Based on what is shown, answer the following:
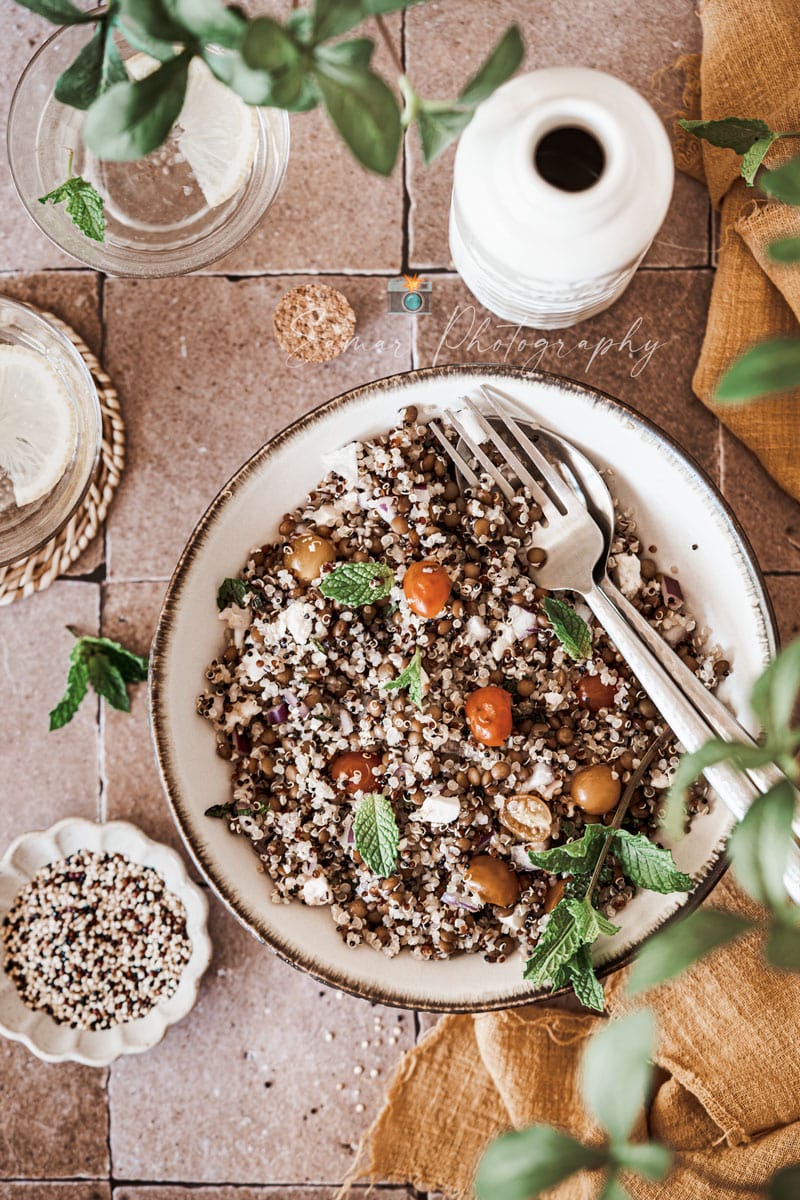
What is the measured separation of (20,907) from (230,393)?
80 cm

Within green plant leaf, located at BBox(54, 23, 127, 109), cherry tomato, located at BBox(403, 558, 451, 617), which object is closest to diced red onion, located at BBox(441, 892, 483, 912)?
cherry tomato, located at BBox(403, 558, 451, 617)

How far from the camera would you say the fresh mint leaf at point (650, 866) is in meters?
1.10

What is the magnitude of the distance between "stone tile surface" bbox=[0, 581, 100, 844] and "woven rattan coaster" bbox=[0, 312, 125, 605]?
0.10ft

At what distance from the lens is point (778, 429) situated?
4.45 feet

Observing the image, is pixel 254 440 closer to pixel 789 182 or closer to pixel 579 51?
pixel 579 51

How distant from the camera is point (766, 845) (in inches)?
22.4

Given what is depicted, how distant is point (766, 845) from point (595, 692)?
646 millimetres

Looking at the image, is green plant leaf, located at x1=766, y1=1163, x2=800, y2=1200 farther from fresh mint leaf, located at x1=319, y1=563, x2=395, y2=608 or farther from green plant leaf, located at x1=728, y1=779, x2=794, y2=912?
fresh mint leaf, located at x1=319, y1=563, x2=395, y2=608

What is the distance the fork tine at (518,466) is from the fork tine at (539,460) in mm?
15

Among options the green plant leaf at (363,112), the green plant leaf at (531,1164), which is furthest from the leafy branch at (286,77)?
the green plant leaf at (531,1164)

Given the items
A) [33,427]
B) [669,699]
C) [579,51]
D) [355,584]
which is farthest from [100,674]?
[579,51]

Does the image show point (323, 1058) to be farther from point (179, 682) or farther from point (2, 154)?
point (2, 154)

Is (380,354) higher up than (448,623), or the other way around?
(380,354)

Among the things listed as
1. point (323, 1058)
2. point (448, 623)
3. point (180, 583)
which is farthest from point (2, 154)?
point (323, 1058)
